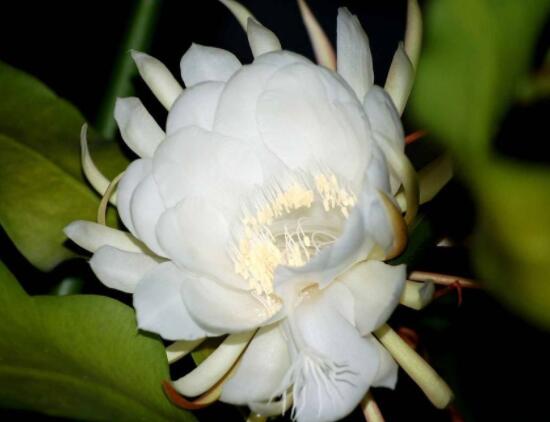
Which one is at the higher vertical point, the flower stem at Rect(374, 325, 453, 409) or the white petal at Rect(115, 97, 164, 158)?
the white petal at Rect(115, 97, 164, 158)

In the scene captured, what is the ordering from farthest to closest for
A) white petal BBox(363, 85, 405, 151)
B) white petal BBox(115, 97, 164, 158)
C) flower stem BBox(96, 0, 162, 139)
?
flower stem BBox(96, 0, 162, 139), white petal BBox(115, 97, 164, 158), white petal BBox(363, 85, 405, 151)

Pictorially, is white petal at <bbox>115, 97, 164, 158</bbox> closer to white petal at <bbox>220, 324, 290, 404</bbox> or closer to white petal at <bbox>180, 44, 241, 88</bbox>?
white petal at <bbox>180, 44, 241, 88</bbox>

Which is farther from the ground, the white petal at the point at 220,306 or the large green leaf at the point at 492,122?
the large green leaf at the point at 492,122

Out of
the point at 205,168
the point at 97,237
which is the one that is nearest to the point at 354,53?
the point at 205,168

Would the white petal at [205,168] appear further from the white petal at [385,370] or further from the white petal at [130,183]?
the white petal at [385,370]

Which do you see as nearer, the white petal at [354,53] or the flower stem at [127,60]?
the white petal at [354,53]

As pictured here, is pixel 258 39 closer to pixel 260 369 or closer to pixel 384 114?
pixel 384 114

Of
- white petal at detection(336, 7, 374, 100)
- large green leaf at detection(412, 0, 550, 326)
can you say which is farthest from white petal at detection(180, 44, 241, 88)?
large green leaf at detection(412, 0, 550, 326)

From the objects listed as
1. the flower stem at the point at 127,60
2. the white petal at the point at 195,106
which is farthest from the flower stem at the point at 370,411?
the flower stem at the point at 127,60
